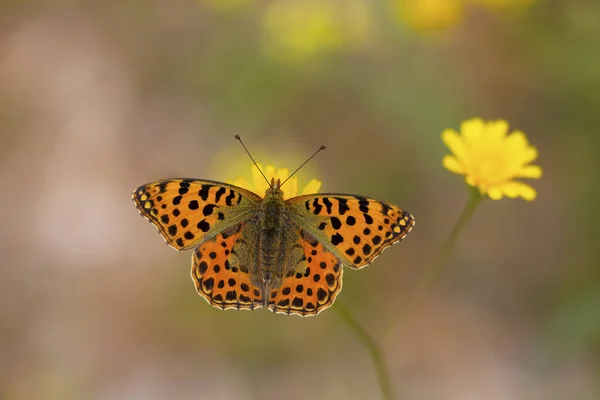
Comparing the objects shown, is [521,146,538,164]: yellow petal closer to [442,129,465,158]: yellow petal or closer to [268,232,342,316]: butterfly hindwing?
[442,129,465,158]: yellow petal

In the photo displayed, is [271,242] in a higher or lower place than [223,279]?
higher

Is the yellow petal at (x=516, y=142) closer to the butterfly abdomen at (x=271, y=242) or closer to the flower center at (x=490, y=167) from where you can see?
the flower center at (x=490, y=167)

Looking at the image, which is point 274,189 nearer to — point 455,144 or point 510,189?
point 455,144

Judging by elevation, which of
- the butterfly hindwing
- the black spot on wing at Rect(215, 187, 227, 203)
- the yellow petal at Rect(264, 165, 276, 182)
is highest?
the yellow petal at Rect(264, 165, 276, 182)

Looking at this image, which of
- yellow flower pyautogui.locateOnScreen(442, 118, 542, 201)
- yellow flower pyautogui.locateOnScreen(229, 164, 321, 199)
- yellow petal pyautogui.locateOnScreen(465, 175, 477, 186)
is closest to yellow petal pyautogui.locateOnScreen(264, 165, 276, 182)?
yellow flower pyautogui.locateOnScreen(229, 164, 321, 199)

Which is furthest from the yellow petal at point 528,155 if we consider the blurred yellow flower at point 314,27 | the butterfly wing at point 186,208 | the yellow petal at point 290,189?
the blurred yellow flower at point 314,27

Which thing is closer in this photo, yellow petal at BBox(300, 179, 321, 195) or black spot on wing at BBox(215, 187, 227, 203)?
black spot on wing at BBox(215, 187, 227, 203)

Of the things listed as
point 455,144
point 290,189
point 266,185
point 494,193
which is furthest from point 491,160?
point 266,185
